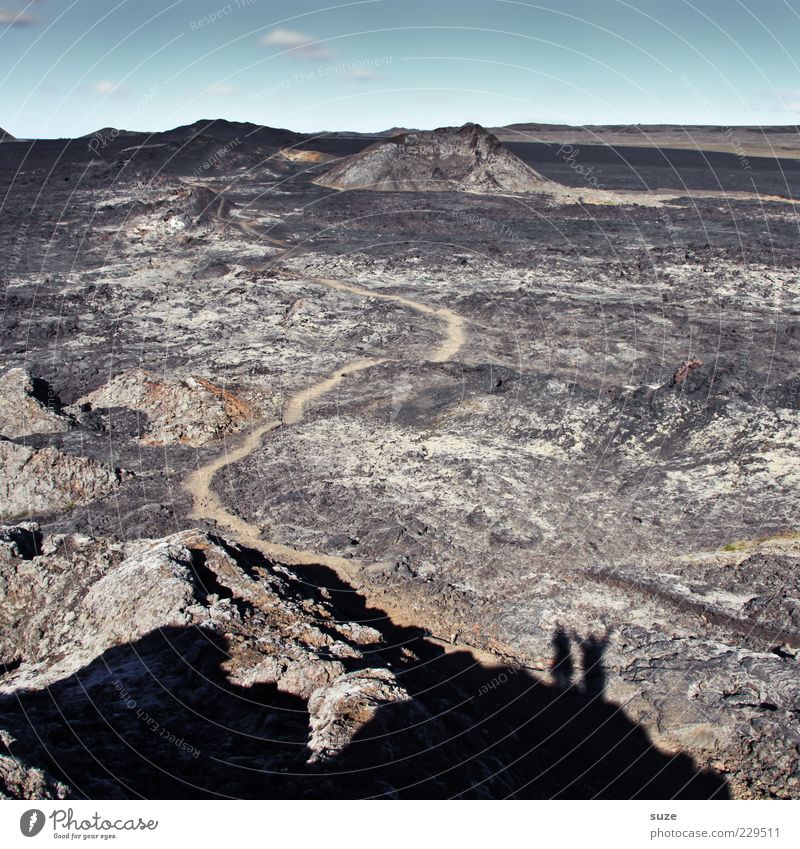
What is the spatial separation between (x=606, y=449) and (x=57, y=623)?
11.5 m

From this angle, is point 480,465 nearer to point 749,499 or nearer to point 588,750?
point 749,499

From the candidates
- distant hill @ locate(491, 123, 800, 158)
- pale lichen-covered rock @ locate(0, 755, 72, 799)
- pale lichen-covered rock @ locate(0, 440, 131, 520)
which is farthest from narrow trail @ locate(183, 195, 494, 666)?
distant hill @ locate(491, 123, 800, 158)

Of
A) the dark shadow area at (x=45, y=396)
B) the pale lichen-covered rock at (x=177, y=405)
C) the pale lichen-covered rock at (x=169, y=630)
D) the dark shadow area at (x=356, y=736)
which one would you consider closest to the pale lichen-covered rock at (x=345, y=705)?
the pale lichen-covered rock at (x=169, y=630)

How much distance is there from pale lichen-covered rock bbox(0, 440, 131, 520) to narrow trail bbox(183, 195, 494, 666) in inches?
72.9

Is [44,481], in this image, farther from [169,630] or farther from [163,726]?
[163,726]

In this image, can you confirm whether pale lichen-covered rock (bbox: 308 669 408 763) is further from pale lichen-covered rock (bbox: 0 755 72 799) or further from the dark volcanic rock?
the dark volcanic rock

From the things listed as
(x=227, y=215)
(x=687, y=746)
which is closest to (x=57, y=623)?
(x=687, y=746)

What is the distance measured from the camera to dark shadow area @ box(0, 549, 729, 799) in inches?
295

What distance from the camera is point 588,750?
9891mm

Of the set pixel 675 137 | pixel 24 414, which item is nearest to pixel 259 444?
pixel 24 414

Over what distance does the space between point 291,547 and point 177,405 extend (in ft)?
20.1

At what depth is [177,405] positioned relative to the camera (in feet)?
62.6

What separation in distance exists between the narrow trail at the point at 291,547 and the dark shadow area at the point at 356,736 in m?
1.23

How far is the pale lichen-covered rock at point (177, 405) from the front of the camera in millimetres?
18625
